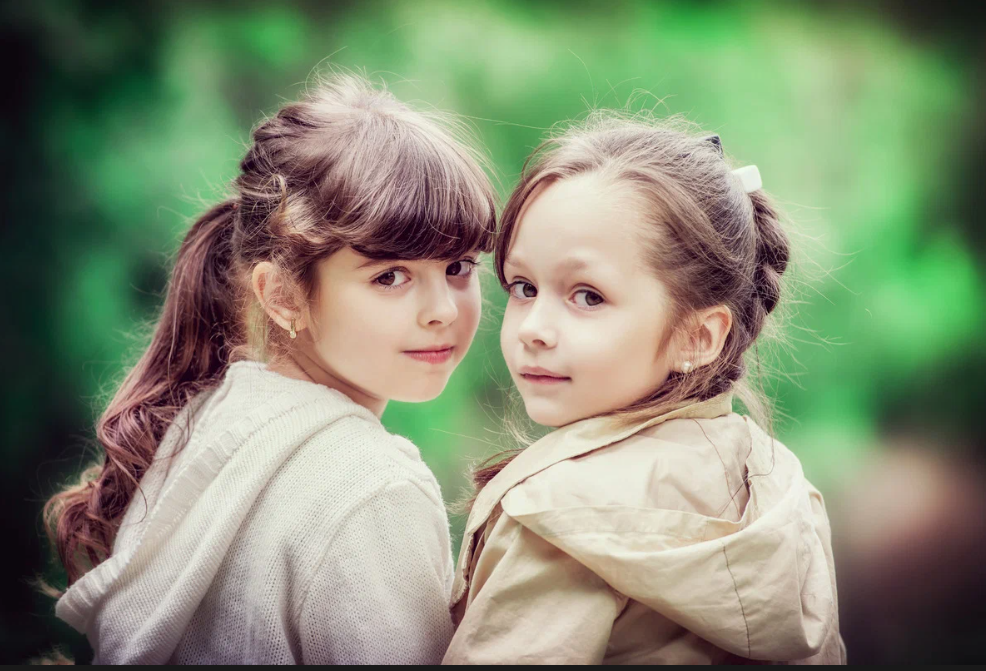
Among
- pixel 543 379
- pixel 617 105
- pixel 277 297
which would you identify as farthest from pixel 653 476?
pixel 617 105

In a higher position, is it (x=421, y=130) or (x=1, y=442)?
(x=421, y=130)

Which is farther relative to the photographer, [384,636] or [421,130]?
[421,130]

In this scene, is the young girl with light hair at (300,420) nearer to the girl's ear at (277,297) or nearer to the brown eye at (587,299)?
the girl's ear at (277,297)

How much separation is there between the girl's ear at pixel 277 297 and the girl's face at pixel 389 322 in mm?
26

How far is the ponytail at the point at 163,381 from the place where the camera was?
3.74 ft

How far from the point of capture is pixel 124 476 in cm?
113

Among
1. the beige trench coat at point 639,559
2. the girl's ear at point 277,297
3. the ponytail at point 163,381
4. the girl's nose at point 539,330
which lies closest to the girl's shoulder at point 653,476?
the beige trench coat at point 639,559

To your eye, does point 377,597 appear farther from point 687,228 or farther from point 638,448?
point 687,228

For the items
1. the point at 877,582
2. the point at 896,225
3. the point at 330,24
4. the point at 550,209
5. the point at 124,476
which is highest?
the point at 330,24

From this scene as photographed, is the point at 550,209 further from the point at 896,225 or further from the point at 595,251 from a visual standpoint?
the point at 896,225

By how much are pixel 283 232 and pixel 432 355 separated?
0.23 metres

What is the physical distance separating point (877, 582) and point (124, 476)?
125cm

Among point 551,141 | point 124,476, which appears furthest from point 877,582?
point 124,476

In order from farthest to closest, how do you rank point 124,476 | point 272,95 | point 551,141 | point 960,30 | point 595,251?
1. point 272,95
2. point 960,30
3. point 124,476
4. point 551,141
5. point 595,251
